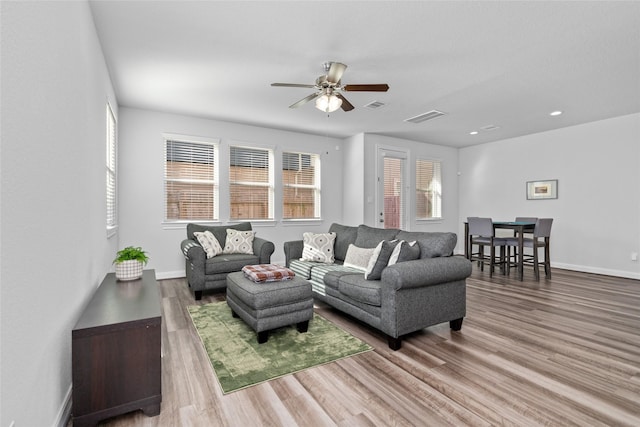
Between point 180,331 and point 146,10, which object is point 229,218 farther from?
point 146,10

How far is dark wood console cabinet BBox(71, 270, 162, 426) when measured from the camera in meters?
1.60

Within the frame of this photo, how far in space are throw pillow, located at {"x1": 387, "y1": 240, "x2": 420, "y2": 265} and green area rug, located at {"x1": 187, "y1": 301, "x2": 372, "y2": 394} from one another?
2.60ft

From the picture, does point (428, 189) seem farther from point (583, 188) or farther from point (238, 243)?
point (238, 243)

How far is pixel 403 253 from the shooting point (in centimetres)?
283

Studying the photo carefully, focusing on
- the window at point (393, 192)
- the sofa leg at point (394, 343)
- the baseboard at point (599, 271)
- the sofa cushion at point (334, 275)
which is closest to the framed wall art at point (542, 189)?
the baseboard at point (599, 271)

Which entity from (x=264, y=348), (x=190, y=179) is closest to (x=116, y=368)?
(x=264, y=348)

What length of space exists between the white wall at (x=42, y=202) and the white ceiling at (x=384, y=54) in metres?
0.93

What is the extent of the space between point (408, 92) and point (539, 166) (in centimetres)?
406

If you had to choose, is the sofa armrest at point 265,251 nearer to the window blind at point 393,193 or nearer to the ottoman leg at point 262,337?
the ottoman leg at point 262,337

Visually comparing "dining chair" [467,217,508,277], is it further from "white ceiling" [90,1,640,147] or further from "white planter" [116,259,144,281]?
"white planter" [116,259,144,281]

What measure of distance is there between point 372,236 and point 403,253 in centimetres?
93

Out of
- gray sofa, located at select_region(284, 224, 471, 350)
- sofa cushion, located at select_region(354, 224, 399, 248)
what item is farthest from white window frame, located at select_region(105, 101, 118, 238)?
sofa cushion, located at select_region(354, 224, 399, 248)

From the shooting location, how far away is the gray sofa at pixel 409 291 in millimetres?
2525

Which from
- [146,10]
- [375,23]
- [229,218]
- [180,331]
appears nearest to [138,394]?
[180,331]
